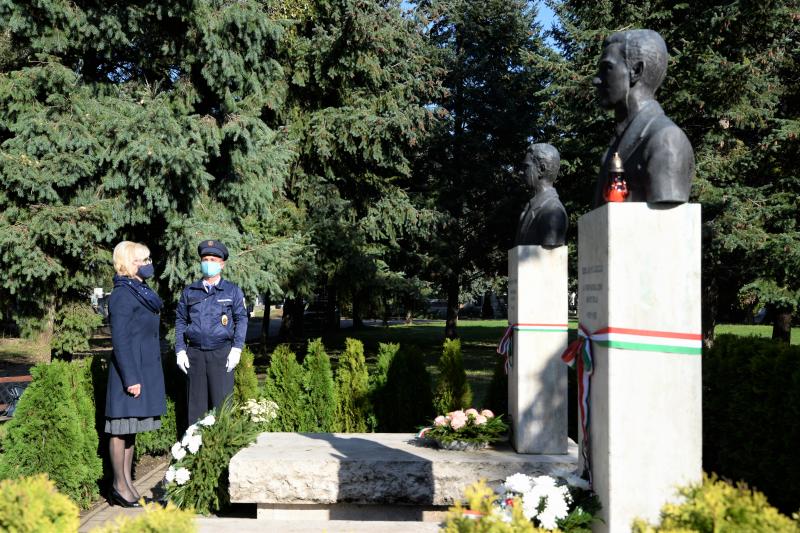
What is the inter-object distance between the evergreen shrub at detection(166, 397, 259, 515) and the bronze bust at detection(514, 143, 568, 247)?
294 cm

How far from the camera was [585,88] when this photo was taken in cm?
1396

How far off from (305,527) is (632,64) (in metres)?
3.19

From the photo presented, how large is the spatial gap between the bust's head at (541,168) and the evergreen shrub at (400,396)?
2806mm

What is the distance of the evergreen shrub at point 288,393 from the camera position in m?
7.82

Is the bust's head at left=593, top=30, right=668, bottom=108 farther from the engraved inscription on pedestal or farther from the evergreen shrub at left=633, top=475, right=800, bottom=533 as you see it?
the evergreen shrub at left=633, top=475, right=800, bottom=533

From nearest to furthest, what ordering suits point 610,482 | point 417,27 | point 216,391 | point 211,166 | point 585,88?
1. point 610,482
2. point 216,391
3. point 211,166
4. point 585,88
5. point 417,27

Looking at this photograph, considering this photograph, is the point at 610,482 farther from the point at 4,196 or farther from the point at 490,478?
the point at 4,196

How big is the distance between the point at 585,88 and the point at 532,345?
965 centimetres

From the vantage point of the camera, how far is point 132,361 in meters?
5.58

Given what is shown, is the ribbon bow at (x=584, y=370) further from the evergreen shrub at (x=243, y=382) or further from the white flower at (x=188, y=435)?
the evergreen shrub at (x=243, y=382)

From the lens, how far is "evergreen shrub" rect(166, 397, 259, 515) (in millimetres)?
5359

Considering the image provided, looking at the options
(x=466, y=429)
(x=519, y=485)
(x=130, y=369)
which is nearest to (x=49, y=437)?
(x=130, y=369)

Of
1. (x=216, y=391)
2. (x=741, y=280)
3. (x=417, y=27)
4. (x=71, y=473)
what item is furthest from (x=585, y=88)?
(x=71, y=473)

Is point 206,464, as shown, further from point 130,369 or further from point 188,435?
point 130,369
